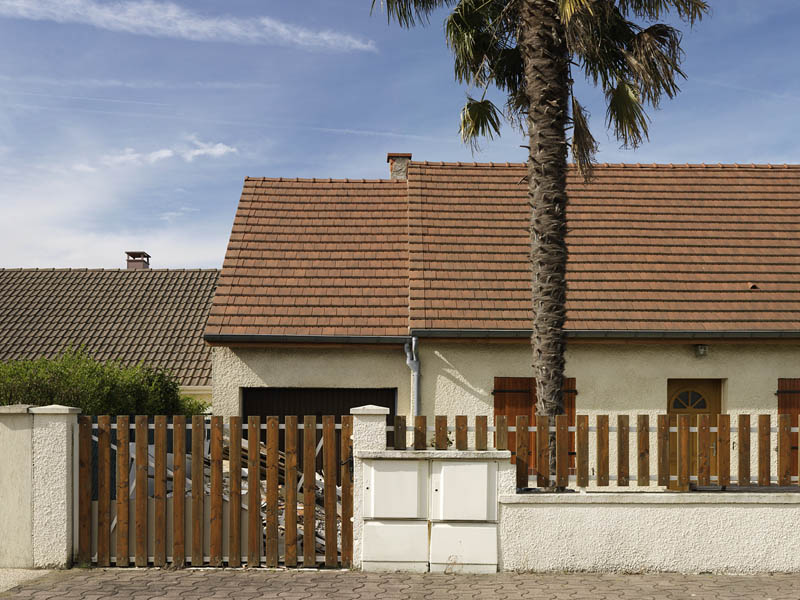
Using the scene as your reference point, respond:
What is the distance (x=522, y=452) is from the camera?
7.39 m

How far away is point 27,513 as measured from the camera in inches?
282

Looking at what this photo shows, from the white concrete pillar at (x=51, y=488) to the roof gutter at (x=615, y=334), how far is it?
5890 mm

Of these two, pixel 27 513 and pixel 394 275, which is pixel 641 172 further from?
pixel 27 513

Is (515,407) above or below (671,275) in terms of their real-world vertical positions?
below

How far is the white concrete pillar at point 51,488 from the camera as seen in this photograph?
23.4 ft

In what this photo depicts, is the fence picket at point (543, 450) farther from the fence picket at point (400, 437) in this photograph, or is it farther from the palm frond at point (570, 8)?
the palm frond at point (570, 8)

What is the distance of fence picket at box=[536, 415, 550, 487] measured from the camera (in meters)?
7.42

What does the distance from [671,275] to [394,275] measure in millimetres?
4821

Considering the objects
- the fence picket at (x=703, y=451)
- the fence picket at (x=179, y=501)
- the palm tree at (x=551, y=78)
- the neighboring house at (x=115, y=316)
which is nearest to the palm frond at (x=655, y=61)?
the palm tree at (x=551, y=78)

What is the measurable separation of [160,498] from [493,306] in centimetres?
668

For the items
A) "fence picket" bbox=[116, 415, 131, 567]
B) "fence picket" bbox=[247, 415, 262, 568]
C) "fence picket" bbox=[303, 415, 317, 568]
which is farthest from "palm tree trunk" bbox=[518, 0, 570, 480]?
"fence picket" bbox=[116, 415, 131, 567]

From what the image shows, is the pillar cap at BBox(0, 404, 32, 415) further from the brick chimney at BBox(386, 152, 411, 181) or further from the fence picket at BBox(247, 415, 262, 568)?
the brick chimney at BBox(386, 152, 411, 181)

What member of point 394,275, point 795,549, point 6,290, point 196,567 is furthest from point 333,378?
point 6,290

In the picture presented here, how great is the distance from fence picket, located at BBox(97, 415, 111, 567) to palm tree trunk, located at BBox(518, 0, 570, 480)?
4366 mm
